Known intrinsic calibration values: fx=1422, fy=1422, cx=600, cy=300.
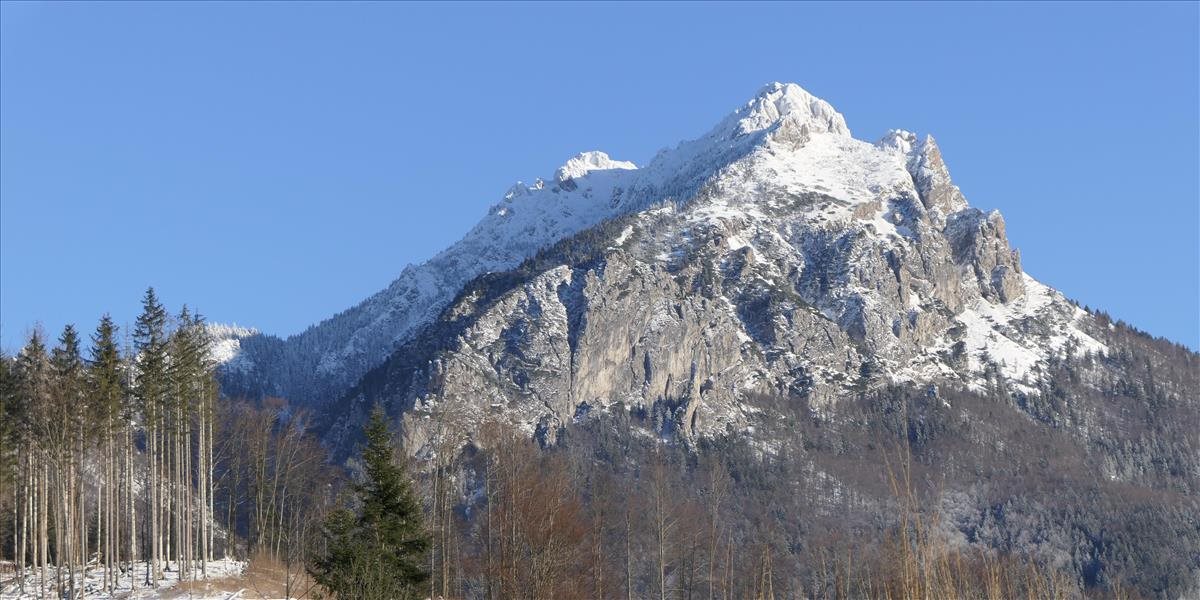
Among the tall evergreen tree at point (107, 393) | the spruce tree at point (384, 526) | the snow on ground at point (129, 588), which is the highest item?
the tall evergreen tree at point (107, 393)

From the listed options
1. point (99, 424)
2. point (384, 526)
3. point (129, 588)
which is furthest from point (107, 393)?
point (384, 526)

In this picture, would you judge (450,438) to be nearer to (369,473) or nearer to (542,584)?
(542,584)

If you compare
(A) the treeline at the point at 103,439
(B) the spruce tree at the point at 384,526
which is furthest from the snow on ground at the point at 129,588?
(B) the spruce tree at the point at 384,526

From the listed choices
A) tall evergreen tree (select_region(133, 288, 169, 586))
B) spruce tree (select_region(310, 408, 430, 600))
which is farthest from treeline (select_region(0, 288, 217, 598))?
spruce tree (select_region(310, 408, 430, 600))

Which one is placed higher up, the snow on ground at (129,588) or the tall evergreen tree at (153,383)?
the tall evergreen tree at (153,383)

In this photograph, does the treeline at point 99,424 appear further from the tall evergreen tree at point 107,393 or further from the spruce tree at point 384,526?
the spruce tree at point 384,526

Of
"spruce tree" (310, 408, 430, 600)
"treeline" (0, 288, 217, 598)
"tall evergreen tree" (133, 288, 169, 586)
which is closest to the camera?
"spruce tree" (310, 408, 430, 600)

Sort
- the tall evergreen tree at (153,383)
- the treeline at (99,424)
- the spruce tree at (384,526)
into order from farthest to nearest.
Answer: the tall evergreen tree at (153,383) → the treeline at (99,424) → the spruce tree at (384,526)

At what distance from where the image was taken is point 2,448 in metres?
59.1

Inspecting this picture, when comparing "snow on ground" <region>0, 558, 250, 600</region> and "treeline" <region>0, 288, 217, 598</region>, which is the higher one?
"treeline" <region>0, 288, 217, 598</region>

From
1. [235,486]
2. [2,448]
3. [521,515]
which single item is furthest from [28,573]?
[521,515]

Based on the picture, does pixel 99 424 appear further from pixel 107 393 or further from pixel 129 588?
pixel 129 588

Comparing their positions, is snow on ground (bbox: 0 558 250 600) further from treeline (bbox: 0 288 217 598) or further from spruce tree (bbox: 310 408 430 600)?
spruce tree (bbox: 310 408 430 600)

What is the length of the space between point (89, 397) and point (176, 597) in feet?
30.5
